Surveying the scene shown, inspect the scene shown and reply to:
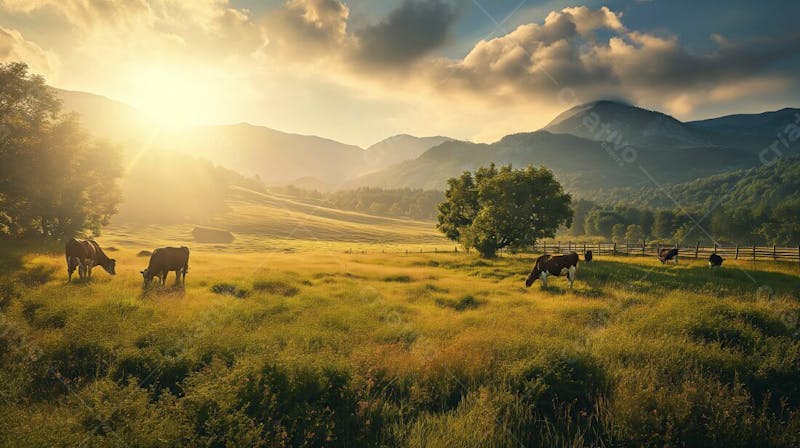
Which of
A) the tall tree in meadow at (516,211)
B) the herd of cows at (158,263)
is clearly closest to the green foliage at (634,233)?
the tall tree in meadow at (516,211)

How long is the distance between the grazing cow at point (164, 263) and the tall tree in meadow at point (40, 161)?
14.9 metres

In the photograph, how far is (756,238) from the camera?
123 meters

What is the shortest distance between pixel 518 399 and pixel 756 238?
6591 inches

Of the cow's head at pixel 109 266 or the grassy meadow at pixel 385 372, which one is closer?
the grassy meadow at pixel 385 372

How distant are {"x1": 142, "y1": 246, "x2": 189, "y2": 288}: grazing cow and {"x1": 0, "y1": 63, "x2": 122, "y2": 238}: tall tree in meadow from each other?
14.9m

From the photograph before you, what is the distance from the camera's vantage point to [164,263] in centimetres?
1848

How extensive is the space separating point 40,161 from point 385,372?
31.4 m

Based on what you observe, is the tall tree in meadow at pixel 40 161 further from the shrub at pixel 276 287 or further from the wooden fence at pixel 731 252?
the wooden fence at pixel 731 252

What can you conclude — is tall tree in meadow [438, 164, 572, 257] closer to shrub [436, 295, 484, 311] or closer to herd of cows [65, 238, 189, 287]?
shrub [436, 295, 484, 311]

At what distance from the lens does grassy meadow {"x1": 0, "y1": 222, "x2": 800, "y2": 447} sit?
6520 mm

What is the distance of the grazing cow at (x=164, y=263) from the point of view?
59.1 ft

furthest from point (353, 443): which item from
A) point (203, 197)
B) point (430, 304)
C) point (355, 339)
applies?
point (203, 197)

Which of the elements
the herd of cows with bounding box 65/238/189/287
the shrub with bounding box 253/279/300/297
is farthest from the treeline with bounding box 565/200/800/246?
the herd of cows with bounding box 65/238/189/287

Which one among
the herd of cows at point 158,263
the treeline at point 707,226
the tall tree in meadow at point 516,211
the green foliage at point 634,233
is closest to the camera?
the herd of cows at point 158,263
